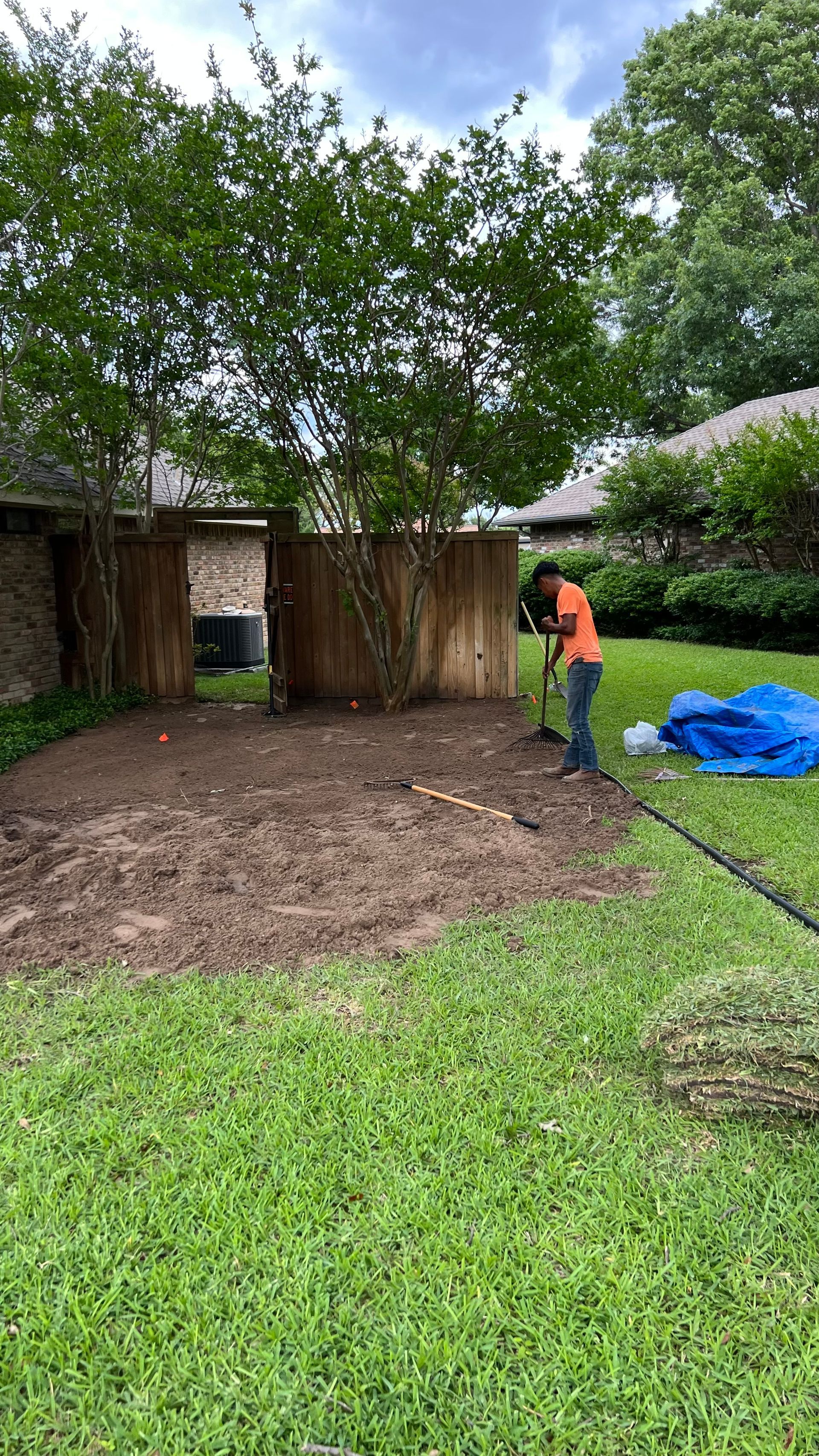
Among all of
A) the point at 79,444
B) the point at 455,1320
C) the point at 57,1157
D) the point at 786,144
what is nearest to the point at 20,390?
the point at 79,444

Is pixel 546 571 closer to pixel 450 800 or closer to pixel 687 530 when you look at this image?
pixel 450 800

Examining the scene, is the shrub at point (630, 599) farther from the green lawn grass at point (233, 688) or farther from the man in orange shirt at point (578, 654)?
the man in orange shirt at point (578, 654)

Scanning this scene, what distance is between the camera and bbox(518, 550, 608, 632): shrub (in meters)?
18.4

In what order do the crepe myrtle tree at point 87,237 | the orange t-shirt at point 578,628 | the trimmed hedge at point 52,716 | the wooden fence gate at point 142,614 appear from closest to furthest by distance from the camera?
the orange t-shirt at point 578,628, the crepe myrtle tree at point 87,237, the trimmed hedge at point 52,716, the wooden fence gate at point 142,614

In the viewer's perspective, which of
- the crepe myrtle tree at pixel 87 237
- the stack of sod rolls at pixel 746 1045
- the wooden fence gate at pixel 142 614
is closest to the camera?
the stack of sod rolls at pixel 746 1045

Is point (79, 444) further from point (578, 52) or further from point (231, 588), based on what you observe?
point (578, 52)

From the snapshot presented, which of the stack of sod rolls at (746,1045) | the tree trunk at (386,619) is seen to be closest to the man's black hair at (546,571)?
the tree trunk at (386,619)

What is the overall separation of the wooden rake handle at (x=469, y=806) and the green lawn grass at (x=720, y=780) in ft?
3.13

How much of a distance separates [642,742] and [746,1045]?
439cm

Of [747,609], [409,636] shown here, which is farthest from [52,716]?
[747,609]

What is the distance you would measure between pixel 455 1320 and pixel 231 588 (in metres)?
15.5

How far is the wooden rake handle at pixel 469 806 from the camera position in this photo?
4812mm

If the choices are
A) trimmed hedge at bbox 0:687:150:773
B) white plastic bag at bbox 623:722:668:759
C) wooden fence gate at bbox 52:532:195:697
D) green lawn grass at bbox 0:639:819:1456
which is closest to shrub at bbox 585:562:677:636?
wooden fence gate at bbox 52:532:195:697

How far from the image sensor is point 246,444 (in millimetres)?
10289
